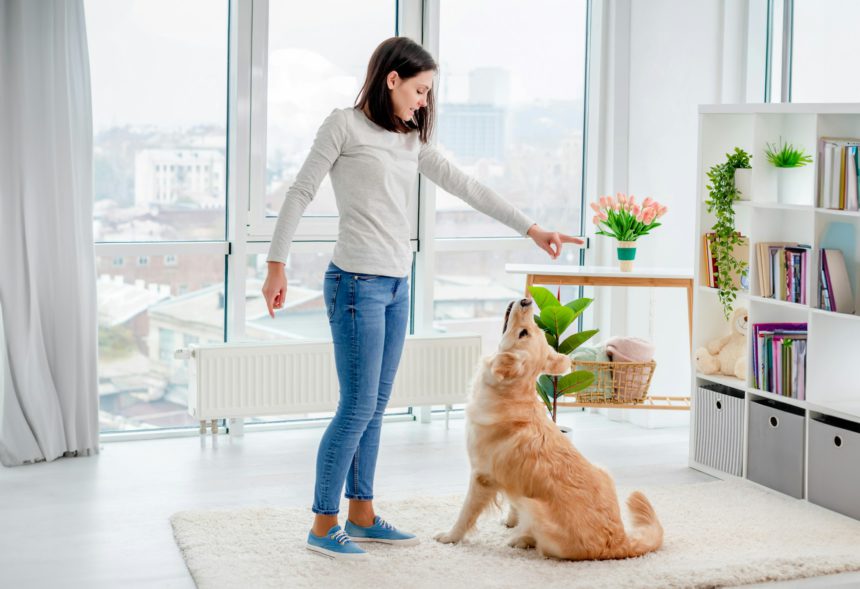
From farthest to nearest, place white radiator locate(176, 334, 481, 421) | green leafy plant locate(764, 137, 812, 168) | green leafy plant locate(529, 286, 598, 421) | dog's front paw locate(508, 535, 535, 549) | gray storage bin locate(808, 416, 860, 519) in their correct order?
white radiator locate(176, 334, 481, 421) → green leafy plant locate(529, 286, 598, 421) → green leafy plant locate(764, 137, 812, 168) → gray storage bin locate(808, 416, 860, 519) → dog's front paw locate(508, 535, 535, 549)

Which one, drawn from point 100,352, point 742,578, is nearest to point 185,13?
point 100,352

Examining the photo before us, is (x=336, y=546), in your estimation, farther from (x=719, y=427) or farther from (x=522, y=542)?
(x=719, y=427)

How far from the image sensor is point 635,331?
5.07 m

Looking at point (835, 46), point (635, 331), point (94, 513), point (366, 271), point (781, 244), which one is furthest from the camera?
point (635, 331)

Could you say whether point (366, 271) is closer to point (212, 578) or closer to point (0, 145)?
point (212, 578)

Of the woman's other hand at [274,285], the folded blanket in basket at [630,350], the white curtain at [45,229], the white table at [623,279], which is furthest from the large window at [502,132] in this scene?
the woman's other hand at [274,285]

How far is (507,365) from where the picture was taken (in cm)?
299

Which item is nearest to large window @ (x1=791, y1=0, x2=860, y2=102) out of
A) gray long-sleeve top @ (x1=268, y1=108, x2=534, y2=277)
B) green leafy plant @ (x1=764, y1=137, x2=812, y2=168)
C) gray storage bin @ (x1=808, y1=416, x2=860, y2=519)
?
green leafy plant @ (x1=764, y1=137, x2=812, y2=168)

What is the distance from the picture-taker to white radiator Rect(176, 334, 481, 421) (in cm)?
448

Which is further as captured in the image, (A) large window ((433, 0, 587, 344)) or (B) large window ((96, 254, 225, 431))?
(A) large window ((433, 0, 587, 344))

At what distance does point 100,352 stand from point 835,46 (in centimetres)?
328

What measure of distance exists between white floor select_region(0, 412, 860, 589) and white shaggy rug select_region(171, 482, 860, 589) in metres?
0.10

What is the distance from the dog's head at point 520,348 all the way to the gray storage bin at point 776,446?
1.16m

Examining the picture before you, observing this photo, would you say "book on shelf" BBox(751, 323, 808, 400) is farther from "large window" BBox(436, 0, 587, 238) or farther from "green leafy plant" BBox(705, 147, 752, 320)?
"large window" BBox(436, 0, 587, 238)
